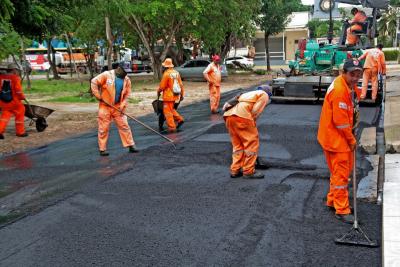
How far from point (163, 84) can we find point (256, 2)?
21.7m

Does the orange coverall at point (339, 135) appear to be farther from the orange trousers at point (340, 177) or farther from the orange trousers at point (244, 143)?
the orange trousers at point (244, 143)

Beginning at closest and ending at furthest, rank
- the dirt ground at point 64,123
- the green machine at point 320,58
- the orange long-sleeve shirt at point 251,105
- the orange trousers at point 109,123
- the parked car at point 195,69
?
1. the orange long-sleeve shirt at point 251,105
2. the orange trousers at point 109,123
3. the dirt ground at point 64,123
4. the green machine at point 320,58
5. the parked car at point 195,69

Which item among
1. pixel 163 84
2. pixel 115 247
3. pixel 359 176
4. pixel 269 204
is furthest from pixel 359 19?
pixel 115 247

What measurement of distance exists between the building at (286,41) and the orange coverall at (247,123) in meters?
48.3

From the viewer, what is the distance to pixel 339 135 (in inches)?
199

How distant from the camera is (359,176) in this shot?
21.6 feet

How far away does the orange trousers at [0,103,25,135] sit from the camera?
1079cm

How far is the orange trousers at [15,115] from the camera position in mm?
10789

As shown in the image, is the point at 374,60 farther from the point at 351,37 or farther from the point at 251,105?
the point at 251,105

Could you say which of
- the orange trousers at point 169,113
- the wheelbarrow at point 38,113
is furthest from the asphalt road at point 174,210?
the wheelbarrow at point 38,113

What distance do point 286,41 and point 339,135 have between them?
51592 mm

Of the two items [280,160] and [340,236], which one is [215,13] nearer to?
[280,160]

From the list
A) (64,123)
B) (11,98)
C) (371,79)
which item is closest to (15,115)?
(11,98)

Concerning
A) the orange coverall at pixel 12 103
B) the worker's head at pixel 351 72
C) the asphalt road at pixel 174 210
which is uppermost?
the worker's head at pixel 351 72
